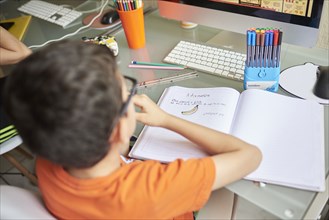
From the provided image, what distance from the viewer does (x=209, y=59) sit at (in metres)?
1.00

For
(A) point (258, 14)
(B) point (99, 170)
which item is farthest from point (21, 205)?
(A) point (258, 14)

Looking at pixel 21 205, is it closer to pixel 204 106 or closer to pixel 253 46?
pixel 204 106

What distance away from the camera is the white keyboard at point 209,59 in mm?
939

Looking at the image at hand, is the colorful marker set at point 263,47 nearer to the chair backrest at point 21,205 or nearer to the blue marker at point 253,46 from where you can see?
the blue marker at point 253,46

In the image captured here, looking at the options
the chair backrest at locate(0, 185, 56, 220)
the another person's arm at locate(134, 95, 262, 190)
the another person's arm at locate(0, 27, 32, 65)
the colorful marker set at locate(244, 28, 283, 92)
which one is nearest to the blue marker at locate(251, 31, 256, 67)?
the colorful marker set at locate(244, 28, 283, 92)

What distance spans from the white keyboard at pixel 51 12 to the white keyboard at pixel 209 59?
0.61m

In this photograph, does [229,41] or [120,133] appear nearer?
[120,133]

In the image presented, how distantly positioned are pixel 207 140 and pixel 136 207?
219 mm

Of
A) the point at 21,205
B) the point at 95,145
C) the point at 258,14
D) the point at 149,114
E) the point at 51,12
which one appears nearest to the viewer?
the point at 95,145

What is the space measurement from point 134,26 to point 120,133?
2.02 ft

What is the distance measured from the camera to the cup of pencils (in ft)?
3.40

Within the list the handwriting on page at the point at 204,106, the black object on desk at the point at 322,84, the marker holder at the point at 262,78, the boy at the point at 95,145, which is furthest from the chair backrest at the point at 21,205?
the black object on desk at the point at 322,84

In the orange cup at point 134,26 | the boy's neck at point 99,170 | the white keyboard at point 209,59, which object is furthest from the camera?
the orange cup at point 134,26

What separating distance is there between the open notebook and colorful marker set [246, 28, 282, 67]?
0.25ft
